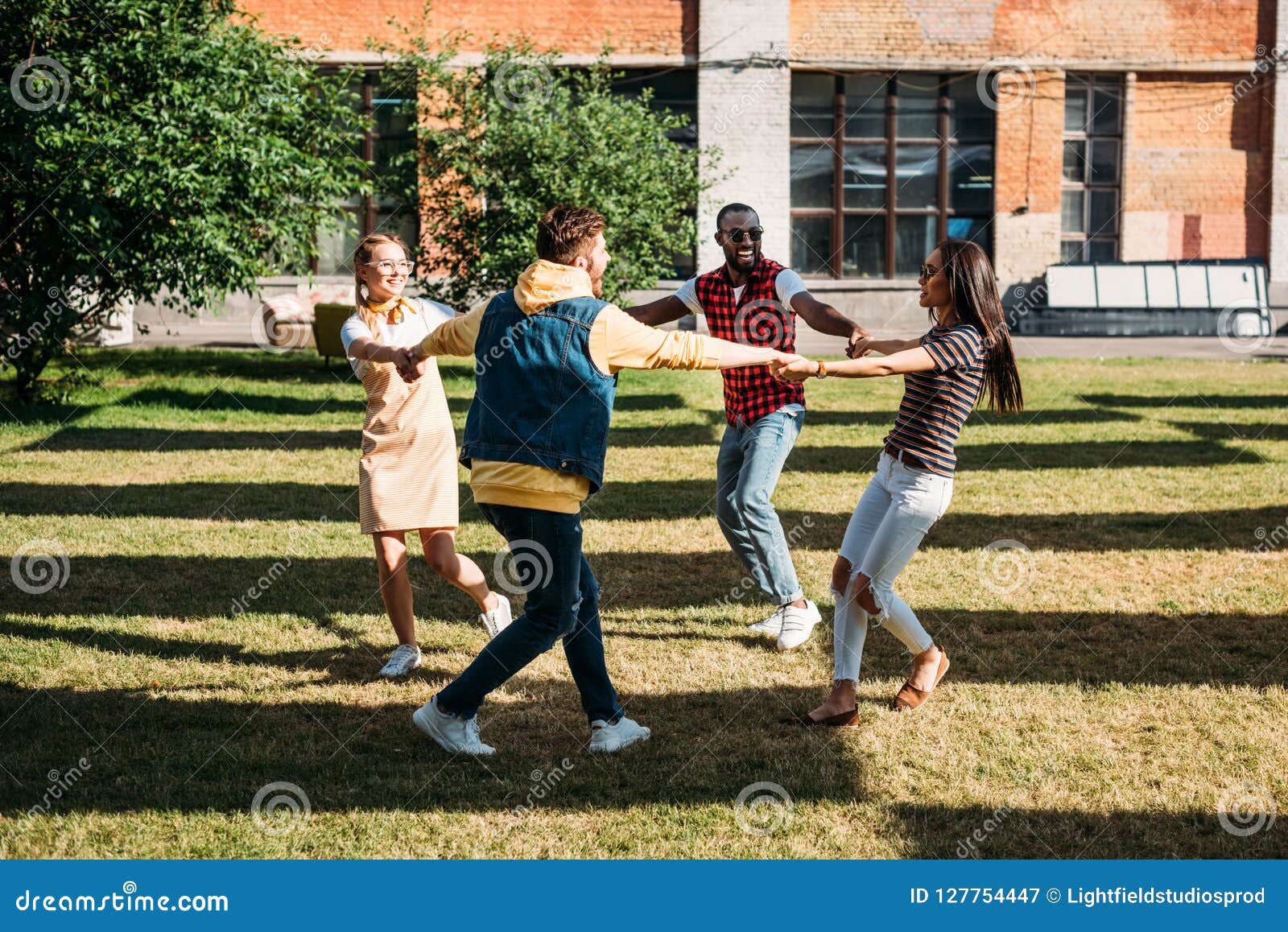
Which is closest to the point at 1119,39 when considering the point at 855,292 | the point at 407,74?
the point at 855,292

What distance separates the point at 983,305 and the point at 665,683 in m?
2.07

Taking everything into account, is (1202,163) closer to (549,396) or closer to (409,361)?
(409,361)

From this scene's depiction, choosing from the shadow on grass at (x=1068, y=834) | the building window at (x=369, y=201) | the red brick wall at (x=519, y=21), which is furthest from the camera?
the building window at (x=369, y=201)

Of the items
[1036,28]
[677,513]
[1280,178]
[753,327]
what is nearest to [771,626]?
[753,327]

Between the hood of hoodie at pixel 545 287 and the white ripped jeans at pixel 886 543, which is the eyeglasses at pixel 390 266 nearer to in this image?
the hood of hoodie at pixel 545 287

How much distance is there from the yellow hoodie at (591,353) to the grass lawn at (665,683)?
102cm

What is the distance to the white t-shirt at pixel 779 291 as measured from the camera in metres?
5.67

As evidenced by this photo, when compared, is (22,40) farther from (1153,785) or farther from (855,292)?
(855,292)

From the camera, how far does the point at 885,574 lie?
4.80m

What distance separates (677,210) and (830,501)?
911 centimetres

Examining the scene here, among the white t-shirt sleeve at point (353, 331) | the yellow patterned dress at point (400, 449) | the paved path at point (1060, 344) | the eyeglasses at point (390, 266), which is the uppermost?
the eyeglasses at point (390, 266)

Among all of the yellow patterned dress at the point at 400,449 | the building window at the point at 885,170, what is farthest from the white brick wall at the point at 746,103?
the yellow patterned dress at the point at 400,449

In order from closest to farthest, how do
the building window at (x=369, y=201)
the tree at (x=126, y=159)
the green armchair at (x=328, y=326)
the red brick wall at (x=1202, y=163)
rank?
the tree at (x=126, y=159)
the green armchair at (x=328, y=326)
the building window at (x=369, y=201)
the red brick wall at (x=1202, y=163)

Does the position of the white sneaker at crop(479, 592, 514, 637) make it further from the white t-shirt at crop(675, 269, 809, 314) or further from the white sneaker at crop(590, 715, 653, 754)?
the white t-shirt at crop(675, 269, 809, 314)
